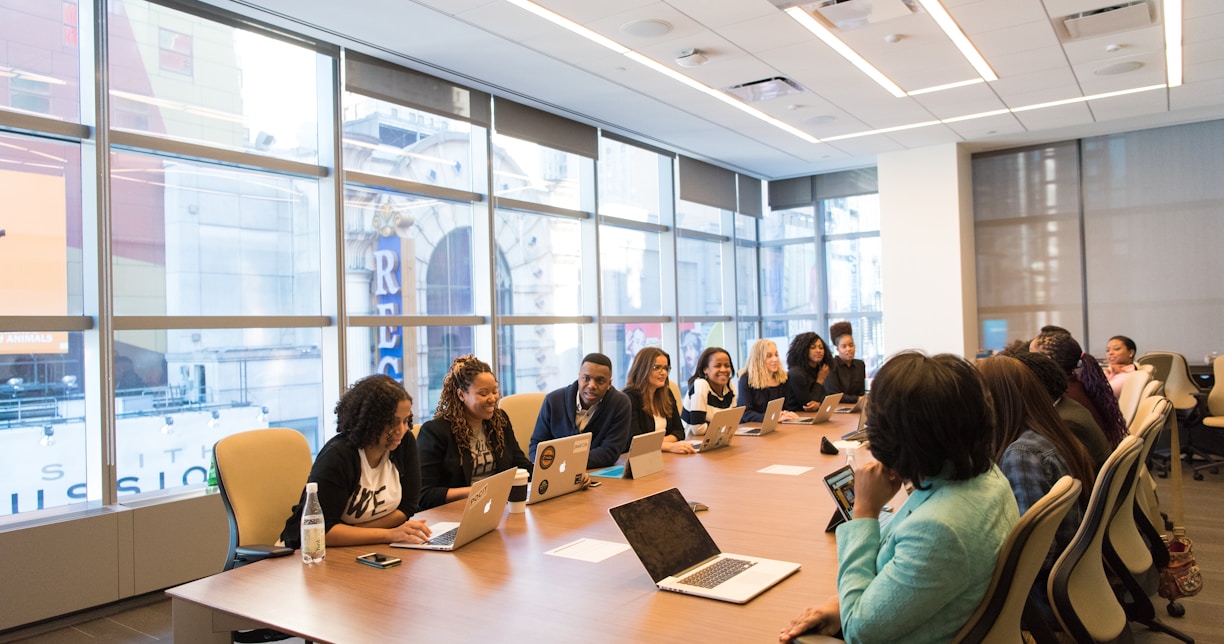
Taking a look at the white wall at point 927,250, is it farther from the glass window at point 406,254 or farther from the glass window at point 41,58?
the glass window at point 41,58

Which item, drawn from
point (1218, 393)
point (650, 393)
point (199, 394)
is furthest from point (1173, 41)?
point (199, 394)

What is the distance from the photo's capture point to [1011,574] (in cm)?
149

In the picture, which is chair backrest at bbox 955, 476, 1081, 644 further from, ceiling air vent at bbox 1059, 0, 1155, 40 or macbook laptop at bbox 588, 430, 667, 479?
ceiling air vent at bbox 1059, 0, 1155, 40

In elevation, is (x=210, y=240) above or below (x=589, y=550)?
above

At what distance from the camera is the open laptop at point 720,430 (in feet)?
14.4

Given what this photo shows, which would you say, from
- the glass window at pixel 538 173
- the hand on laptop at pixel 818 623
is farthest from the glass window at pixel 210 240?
the hand on laptop at pixel 818 623

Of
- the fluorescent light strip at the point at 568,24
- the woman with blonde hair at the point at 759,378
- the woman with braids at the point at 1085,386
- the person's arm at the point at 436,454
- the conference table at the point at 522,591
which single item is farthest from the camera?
the woman with blonde hair at the point at 759,378

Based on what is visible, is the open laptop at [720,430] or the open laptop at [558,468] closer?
the open laptop at [558,468]

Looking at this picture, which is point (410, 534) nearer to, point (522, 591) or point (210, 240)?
point (522, 591)

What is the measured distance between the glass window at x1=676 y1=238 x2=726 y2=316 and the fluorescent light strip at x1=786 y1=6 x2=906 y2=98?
10.2 ft

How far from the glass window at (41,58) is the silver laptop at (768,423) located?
408 cm

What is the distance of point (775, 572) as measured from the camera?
6.94 ft

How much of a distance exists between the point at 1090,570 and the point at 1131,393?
10.2ft

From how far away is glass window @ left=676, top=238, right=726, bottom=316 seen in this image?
29.9 feet
